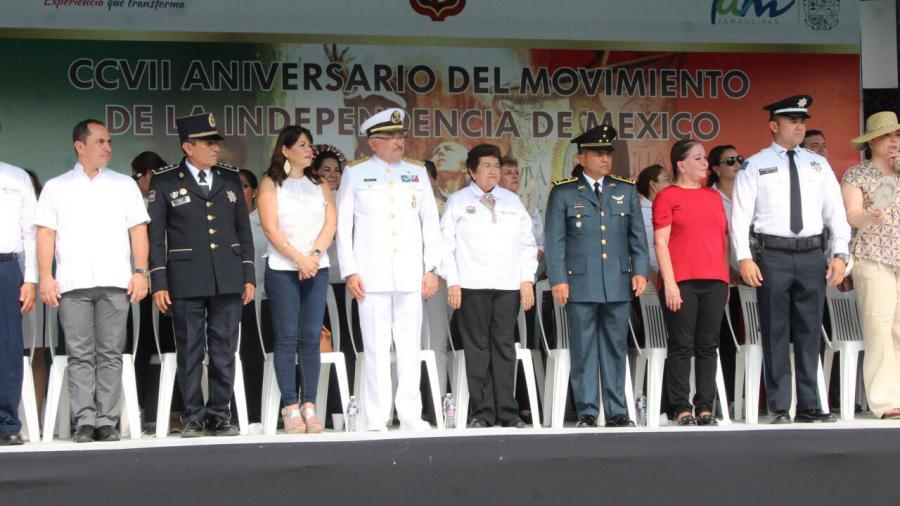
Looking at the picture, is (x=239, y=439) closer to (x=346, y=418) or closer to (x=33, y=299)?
(x=346, y=418)

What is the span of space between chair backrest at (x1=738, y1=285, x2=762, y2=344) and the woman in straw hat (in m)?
0.61

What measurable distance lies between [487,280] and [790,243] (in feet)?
5.12

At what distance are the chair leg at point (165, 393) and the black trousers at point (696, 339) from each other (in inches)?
99.5

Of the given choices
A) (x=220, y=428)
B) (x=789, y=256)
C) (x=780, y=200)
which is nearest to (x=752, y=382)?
(x=789, y=256)

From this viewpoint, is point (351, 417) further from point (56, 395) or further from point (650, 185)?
point (650, 185)

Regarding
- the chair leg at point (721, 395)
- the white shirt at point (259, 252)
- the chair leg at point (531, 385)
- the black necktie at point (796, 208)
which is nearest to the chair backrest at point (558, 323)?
the chair leg at point (531, 385)

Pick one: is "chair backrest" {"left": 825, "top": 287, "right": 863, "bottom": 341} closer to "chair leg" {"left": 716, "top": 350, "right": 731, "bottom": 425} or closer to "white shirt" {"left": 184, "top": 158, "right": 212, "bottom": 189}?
"chair leg" {"left": 716, "top": 350, "right": 731, "bottom": 425}

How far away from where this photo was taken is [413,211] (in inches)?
265

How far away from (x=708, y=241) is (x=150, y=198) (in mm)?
2811

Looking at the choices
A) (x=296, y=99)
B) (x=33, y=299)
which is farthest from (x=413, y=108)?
(x=33, y=299)

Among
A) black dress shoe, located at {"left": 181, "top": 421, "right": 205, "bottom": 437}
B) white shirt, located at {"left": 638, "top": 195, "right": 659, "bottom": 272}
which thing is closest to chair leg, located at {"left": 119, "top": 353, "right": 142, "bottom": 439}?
black dress shoe, located at {"left": 181, "top": 421, "right": 205, "bottom": 437}

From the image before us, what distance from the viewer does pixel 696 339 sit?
682 cm

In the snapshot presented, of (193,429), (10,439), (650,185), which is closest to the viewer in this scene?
(10,439)

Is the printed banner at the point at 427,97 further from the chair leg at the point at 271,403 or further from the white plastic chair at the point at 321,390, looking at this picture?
the chair leg at the point at 271,403
